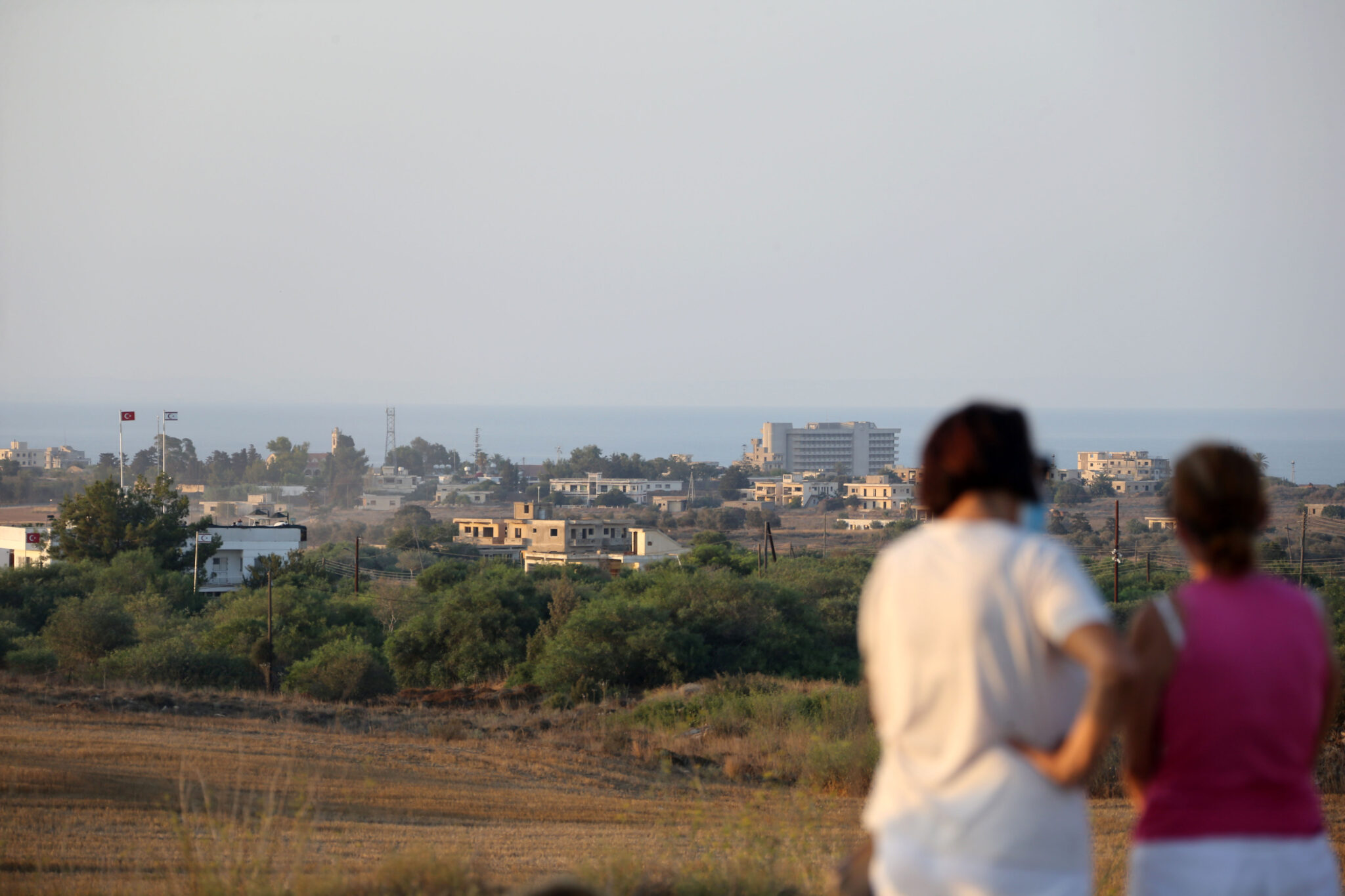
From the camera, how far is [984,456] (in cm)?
247

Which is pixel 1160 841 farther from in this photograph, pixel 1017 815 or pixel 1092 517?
pixel 1092 517

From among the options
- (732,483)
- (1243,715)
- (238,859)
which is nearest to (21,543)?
(238,859)

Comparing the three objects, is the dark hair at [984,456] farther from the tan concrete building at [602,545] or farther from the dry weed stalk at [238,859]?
the tan concrete building at [602,545]

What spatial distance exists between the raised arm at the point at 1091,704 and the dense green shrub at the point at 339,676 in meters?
26.5

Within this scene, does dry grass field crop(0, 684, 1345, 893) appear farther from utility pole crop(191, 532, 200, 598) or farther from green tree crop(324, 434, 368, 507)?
green tree crop(324, 434, 368, 507)

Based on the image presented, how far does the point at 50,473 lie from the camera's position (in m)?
153

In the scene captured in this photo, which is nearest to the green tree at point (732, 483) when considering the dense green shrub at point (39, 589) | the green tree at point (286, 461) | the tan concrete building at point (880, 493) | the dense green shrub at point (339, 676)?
the tan concrete building at point (880, 493)

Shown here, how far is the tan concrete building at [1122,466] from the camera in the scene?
14438 centimetres

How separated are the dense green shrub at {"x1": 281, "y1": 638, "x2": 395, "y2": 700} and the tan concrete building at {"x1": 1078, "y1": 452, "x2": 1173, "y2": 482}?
121 metres

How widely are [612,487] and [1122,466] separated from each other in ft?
235

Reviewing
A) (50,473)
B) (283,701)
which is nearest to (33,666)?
(283,701)

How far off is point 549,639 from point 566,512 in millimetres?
79357

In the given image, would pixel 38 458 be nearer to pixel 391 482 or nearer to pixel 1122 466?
Answer: pixel 391 482

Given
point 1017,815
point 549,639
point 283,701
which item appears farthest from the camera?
point 549,639
